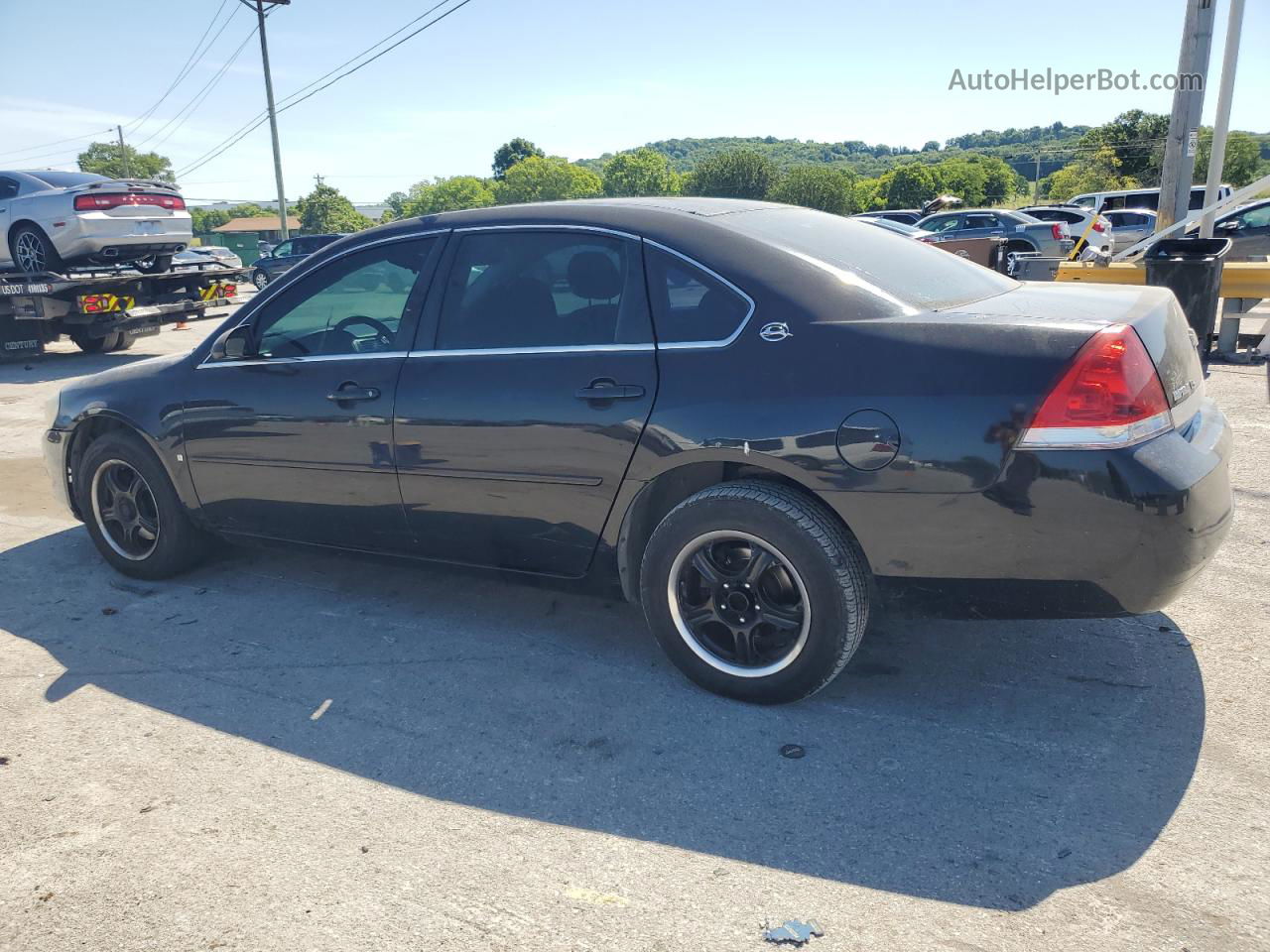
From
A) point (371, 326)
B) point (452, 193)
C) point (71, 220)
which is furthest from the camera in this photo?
point (452, 193)

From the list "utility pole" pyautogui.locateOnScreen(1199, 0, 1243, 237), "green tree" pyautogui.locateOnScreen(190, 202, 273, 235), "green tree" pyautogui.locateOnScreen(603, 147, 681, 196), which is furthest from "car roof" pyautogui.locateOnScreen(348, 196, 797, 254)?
"green tree" pyautogui.locateOnScreen(603, 147, 681, 196)

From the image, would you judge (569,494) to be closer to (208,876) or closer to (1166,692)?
(208,876)

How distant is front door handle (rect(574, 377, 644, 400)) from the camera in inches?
129

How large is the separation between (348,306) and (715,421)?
1.81 meters

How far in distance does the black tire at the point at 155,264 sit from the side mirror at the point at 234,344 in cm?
1121

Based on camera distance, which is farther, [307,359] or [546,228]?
[307,359]

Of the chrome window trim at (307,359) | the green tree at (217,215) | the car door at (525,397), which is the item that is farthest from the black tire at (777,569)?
the green tree at (217,215)

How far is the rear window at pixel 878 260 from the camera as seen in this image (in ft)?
10.6

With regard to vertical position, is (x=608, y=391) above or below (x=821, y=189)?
below

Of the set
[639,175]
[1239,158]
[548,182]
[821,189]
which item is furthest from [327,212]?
[1239,158]

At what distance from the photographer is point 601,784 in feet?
9.50

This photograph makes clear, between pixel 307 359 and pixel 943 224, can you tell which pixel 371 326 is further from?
pixel 943 224

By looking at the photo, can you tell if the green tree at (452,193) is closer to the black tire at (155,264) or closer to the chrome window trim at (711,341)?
the black tire at (155,264)

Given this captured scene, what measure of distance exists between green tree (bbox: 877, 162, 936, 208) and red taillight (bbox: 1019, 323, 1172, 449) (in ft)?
231
